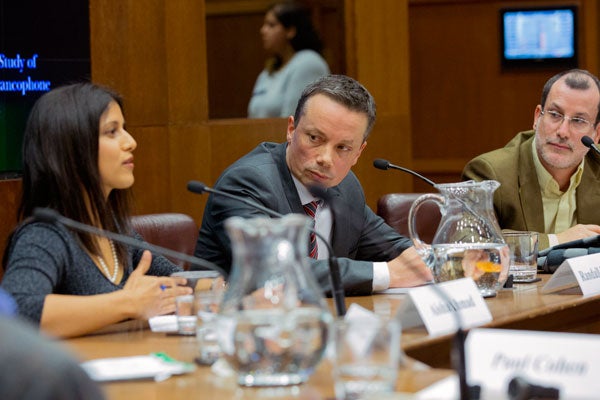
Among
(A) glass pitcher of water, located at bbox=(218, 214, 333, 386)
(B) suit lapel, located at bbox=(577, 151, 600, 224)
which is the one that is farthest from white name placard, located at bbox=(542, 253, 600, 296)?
(A) glass pitcher of water, located at bbox=(218, 214, 333, 386)

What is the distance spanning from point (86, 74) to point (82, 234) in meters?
2.18

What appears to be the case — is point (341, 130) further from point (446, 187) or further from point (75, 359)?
point (75, 359)

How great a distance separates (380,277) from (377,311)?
1.04ft

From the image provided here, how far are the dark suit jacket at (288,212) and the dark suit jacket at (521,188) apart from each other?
51 cm

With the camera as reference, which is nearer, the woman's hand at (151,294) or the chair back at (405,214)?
the woman's hand at (151,294)

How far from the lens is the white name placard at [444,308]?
223cm

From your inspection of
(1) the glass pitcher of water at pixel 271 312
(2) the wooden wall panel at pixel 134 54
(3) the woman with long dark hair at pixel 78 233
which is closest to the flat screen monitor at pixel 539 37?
(2) the wooden wall panel at pixel 134 54

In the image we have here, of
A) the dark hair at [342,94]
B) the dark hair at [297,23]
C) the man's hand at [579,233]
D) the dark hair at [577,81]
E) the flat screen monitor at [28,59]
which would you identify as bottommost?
the man's hand at [579,233]

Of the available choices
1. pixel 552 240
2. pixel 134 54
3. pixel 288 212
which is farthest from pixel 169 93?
pixel 552 240

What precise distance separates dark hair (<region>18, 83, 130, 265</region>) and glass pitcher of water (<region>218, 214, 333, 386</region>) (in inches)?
35.6

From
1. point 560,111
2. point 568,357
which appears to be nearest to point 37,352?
point 568,357

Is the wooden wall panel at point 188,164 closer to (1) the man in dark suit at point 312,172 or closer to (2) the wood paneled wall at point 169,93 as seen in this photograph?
(2) the wood paneled wall at point 169,93

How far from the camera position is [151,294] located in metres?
2.33

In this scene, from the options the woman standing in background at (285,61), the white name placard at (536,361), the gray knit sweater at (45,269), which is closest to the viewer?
the white name placard at (536,361)
